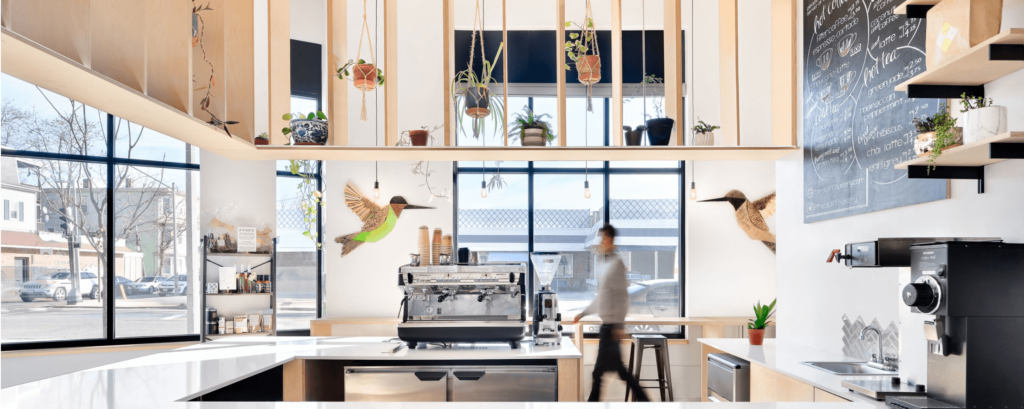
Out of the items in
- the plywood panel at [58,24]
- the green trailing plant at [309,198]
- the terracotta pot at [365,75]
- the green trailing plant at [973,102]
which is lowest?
the green trailing plant at [309,198]

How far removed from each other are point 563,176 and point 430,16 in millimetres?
2032

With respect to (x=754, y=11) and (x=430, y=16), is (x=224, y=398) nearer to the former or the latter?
(x=430, y=16)

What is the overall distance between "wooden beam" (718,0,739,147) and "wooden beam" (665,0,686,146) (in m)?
0.28

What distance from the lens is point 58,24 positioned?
1.87m

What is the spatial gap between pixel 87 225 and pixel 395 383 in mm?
3876

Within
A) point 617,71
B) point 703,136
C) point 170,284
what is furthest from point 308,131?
point 170,284

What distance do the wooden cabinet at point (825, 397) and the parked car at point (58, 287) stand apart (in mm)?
5734

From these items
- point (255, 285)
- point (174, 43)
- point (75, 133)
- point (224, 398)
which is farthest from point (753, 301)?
point (75, 133)

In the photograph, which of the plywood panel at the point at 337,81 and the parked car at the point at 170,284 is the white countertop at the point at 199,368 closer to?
the plywood panel at the point at 337,81

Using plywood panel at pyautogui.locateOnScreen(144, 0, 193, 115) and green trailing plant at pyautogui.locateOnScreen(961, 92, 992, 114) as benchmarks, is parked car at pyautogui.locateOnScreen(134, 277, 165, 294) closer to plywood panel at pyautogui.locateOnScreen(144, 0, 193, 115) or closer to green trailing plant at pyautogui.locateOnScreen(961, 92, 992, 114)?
plywood panel at pyautogui.locateOnScreen(144, 0, 193, 115)

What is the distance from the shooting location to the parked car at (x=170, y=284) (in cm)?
595

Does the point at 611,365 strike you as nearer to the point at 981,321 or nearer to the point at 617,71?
the point at 617,71

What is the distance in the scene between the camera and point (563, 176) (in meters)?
6.61

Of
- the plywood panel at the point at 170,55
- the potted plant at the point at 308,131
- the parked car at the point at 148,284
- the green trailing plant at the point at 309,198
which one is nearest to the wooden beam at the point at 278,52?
the potted plant at the point at 308,131
